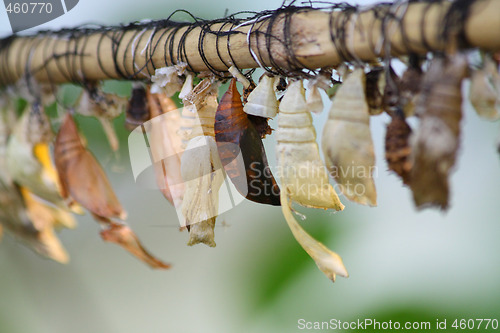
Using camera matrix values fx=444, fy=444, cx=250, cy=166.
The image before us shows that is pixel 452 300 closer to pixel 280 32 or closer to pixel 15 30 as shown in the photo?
pixel 280 32

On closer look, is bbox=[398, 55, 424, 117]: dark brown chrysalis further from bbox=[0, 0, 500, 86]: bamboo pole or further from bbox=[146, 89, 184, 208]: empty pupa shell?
bbox=[146, 89, 184, 208]: empty pupa shell

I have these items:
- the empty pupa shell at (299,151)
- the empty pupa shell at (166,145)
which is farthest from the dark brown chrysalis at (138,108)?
the empty pupa shell at (299,151)

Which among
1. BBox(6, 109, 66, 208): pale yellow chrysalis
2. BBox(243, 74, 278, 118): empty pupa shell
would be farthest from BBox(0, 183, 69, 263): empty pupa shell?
BBox(243, 74, 278, 118): empty pupa shell

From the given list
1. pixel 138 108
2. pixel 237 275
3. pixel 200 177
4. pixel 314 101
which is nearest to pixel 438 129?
pixel 314 101

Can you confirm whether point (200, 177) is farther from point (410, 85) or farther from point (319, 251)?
point (410, 85)

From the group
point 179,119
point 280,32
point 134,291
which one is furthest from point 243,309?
A: point 280,32
